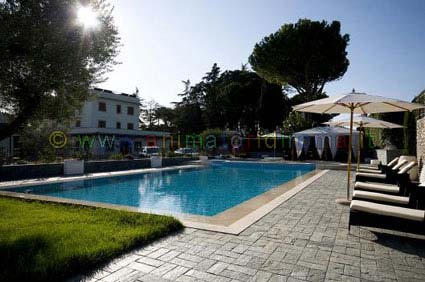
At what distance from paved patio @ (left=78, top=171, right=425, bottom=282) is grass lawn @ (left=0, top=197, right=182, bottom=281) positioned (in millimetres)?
263

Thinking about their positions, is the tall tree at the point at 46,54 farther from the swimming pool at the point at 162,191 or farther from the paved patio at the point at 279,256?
the paved patio at the point at 279,256

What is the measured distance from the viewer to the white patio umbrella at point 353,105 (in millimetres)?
6543

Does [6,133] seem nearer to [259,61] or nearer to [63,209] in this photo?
[63,209]

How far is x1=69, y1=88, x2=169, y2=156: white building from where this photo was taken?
30594mm

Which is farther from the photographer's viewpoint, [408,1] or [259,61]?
[259,61]

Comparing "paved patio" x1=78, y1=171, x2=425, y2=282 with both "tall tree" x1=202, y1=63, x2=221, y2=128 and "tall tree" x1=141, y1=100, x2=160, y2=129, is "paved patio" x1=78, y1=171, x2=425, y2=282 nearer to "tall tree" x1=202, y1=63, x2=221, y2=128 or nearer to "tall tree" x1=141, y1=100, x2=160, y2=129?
"tall tree" x1=202, y1=63, x2=221, y2=128

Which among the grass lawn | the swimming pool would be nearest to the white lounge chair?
the grass lawn

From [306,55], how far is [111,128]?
20213mm

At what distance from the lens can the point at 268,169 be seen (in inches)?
819

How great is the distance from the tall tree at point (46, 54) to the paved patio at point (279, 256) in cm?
529

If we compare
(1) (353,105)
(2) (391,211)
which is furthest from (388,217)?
(1) (353,105)

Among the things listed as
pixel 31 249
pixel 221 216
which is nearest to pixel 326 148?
pixel 221 216

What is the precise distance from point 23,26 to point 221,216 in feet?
19.7

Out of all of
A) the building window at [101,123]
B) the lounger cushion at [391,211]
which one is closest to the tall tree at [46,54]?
the lounger cushion at [391,211]
